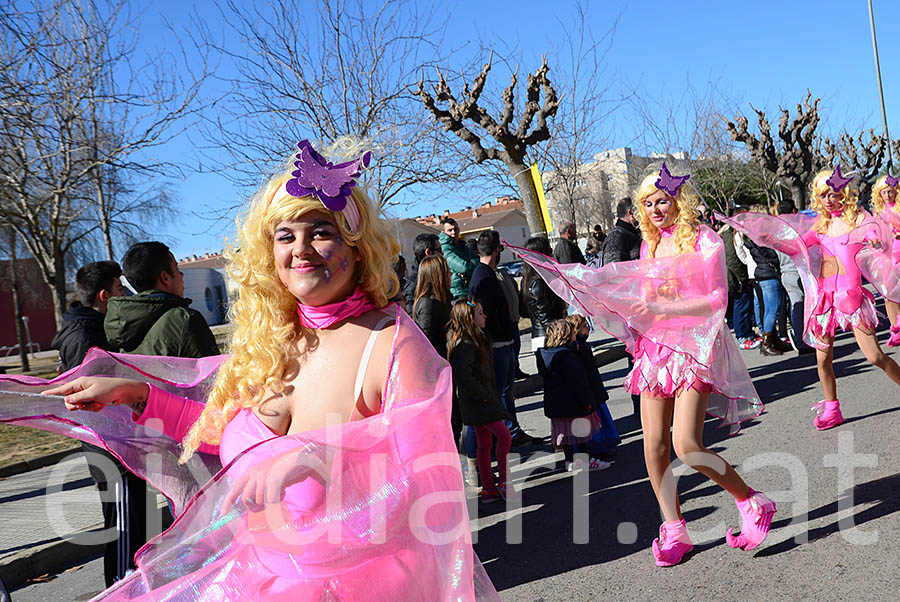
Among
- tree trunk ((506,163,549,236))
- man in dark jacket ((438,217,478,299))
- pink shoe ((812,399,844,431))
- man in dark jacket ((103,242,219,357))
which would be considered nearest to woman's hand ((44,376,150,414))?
man in dark jacket ((103,242,219,357))

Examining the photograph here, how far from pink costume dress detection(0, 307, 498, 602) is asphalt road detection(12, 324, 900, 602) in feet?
7.91

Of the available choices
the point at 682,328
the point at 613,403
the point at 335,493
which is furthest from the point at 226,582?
the point at 613,403

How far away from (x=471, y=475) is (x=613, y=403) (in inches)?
134

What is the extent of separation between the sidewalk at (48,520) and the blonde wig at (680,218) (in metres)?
3.95

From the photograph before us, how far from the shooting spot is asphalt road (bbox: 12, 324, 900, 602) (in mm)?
3953

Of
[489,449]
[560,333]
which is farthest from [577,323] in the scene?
[489,449]

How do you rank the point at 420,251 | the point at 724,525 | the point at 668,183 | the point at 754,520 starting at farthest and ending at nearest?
the point at 420,251
the point at 724,525
the point at 668,183
the point at 754,520

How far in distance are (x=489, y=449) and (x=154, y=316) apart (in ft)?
8.90

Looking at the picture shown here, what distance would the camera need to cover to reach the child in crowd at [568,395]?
6.39 metres

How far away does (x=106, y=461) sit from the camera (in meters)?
4.44

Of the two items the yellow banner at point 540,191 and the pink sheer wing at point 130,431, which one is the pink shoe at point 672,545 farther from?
the yellow banner at point 540,191

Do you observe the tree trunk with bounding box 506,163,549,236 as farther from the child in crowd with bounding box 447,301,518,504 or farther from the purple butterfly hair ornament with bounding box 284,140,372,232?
the purple butterfly hair ornament with bounding box 284,140,372,232

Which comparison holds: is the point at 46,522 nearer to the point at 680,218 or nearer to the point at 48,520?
the point at 48,520

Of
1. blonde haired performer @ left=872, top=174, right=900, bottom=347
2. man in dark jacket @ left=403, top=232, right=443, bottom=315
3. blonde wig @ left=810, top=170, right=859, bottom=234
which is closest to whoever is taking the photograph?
blonde wig @ left=810, top=170, right=859, bottom=234
